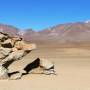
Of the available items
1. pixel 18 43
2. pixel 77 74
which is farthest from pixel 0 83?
pixel 77 74

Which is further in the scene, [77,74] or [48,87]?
[77,74]

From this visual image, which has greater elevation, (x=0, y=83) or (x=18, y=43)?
(x=18, y=43)

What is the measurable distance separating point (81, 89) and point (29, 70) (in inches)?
208

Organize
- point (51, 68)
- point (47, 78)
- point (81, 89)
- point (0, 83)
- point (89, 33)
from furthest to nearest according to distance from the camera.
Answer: point (89, 33) < point (51, 68) < point (47, 78) < point (0, 83) < point (81, 89)

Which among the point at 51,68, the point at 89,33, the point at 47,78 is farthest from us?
the point at 89,33

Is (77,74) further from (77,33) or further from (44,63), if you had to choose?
(77,33)

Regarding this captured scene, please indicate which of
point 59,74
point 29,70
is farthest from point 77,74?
→ point 29,70

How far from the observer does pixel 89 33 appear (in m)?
189

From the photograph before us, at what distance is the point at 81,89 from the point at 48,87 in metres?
1.26

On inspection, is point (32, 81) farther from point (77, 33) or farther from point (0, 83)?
point (77, 33)

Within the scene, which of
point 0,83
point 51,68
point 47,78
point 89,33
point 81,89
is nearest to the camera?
point 81,89

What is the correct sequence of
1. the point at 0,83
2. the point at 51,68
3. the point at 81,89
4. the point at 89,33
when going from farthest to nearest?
the point at 89,33 < the point at 51,68 < the point at 0,83 < the point at 81,89

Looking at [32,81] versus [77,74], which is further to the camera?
[77,74]

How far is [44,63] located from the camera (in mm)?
19391
